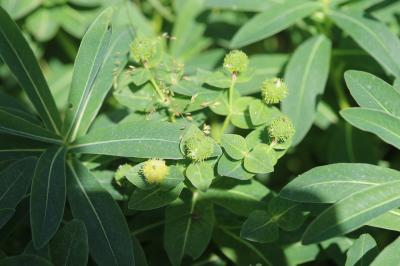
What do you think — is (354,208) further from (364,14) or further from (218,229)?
(364,14)

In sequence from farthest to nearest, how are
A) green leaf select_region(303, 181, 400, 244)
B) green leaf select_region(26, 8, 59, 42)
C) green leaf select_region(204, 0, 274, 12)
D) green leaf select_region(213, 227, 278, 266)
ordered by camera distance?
green leaf select_region(26, 8, 59, 42) < green leaf select_region(204, 0, 274, 12) < green leaf select_region(213, 227, 278, 266) < green leaf select_region(303, 181, 400, 244)

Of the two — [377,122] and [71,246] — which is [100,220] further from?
[377,122]

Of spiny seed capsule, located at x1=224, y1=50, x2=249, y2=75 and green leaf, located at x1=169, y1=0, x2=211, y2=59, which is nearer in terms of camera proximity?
spiny seed capsule, located at x1=224, y1=50, x2=249, y2=75

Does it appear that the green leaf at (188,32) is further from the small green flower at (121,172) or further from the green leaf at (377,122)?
the green leaf at (377,122)

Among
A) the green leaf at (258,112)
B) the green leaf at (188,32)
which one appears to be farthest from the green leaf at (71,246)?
the green leaf at (188,32)

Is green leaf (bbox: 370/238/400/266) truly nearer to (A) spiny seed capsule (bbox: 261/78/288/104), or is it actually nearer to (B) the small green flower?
(A) spiny seed capsule (bbox: 261/78/288/104)

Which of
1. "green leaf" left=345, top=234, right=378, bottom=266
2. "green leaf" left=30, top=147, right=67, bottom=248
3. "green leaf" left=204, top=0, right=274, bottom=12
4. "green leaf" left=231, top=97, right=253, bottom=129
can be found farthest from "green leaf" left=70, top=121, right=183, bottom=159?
"green leaf" left=204, top=0, right=274, bottom=12
